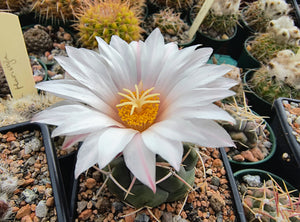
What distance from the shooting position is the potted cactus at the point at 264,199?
889mm

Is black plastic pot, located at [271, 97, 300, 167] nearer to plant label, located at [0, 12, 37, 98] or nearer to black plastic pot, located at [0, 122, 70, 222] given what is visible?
black plastic pot, located at [0, 122, 70, 222]

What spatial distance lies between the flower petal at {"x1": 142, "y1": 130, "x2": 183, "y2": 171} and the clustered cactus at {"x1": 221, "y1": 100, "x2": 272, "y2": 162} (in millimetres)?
626

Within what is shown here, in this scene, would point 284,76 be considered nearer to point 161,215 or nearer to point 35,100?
point 161,215

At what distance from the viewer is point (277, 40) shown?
1.67 metres

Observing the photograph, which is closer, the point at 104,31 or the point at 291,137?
the point at 291,137

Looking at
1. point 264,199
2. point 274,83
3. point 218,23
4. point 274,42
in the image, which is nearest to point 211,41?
point 218,23

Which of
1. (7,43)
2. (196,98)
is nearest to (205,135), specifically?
(196,98)

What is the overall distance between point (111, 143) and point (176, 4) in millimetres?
1639

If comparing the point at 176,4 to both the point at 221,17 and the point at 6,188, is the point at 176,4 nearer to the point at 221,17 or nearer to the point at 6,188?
the point at 221,17

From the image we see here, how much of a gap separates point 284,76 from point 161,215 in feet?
3.15

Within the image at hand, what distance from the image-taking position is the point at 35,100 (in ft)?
3.61

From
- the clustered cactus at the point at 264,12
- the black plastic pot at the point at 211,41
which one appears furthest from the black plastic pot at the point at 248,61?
the clustered cactus at the point at 264,12

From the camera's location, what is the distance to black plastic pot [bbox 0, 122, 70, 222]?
78cm

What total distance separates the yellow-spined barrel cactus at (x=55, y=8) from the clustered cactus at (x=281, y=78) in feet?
3.64
